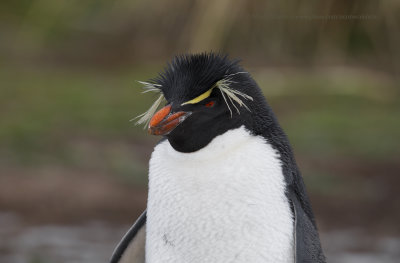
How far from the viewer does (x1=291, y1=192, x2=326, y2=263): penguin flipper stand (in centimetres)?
273

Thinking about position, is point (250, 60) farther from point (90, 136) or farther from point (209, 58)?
point (209, 58)

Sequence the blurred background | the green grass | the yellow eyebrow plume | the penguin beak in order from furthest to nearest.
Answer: the green grass, the blurred background, the yellow eyebrow plume, the penguin beak

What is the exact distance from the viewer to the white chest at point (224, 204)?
2688 millimetres

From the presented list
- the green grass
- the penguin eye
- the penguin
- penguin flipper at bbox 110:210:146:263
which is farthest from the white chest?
the green grass

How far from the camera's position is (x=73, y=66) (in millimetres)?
10906

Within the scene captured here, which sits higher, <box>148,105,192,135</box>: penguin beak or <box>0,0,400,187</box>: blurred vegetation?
<box>0,0,400,187</box>: blurred vegetation

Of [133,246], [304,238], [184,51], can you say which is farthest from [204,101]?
[184,51]

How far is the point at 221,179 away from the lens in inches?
106

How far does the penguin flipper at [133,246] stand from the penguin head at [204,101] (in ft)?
1.68

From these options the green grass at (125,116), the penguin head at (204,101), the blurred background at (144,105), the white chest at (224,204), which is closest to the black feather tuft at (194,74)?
the penguin head at (204,101)

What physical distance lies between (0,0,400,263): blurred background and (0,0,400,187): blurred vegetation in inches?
0.7

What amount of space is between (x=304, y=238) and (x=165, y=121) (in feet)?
2.10

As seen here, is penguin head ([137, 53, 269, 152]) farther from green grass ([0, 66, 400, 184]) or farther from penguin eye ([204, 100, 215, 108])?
green grass ([0, 66, 400, 184])

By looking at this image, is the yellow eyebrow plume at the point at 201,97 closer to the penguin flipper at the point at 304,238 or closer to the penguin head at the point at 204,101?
the penguin head at the point at 204,101
